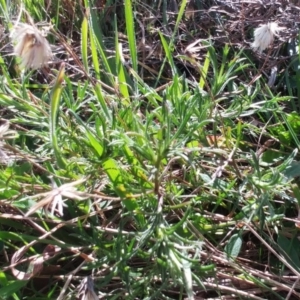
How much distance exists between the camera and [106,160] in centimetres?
113

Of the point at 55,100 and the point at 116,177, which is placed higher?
the point at 55,100

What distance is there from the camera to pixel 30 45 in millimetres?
945

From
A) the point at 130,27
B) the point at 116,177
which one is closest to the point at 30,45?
the point at 116,177

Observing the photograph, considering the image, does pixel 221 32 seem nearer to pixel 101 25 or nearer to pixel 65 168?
pixel 101 25

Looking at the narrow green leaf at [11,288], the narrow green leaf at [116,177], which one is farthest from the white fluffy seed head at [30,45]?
the narrow green leaf at [11,288]

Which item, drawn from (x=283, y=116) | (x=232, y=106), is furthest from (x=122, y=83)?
(x=283, y=116)

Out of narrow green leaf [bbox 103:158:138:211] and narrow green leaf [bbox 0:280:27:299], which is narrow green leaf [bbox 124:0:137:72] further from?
narrow green leaf [bbox 0:280:27:299]

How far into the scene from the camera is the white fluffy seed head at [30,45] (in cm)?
94

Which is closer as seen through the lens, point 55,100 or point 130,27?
point 55,100

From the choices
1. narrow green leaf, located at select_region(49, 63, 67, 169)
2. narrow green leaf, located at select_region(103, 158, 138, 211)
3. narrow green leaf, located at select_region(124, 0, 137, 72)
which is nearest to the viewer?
narrow green leaf, located at select_region(49, 63, 67, 169)

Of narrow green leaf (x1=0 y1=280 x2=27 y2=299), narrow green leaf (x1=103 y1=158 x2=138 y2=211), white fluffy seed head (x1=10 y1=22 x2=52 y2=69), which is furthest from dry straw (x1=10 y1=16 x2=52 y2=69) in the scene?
narrow green leaf (x1=0 y1=280 x2=27 y2=299)

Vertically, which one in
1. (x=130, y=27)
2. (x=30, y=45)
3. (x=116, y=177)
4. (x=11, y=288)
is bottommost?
(x=11, y=288)

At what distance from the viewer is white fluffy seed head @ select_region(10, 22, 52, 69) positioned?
3.09 feet

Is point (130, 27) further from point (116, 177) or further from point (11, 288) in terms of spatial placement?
point (11, 288)
